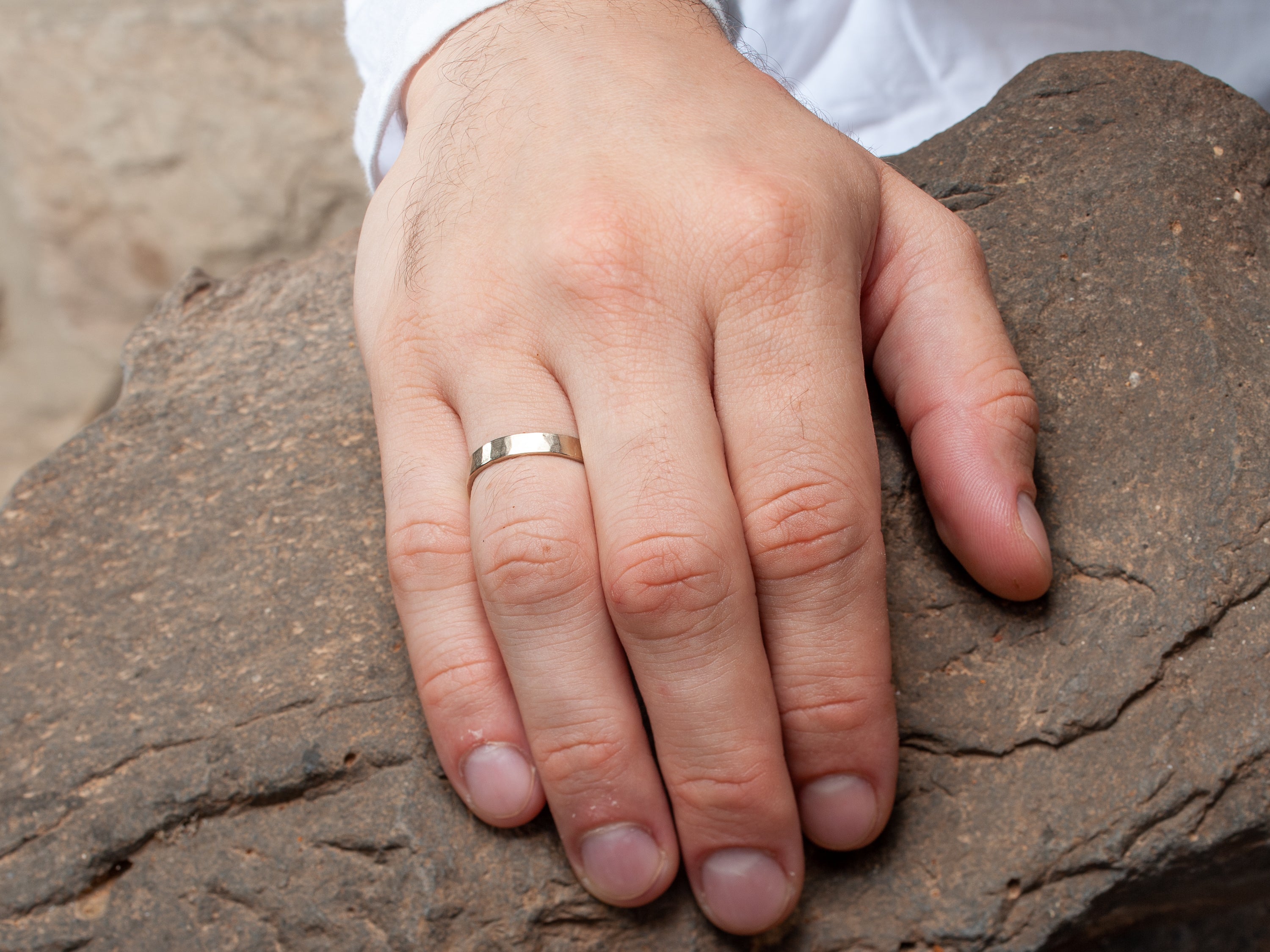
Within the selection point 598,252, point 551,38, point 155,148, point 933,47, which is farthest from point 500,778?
point 155,148

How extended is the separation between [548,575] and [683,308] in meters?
0.23

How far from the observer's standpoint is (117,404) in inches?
44.4

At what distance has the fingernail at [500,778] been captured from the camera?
783 millimetres

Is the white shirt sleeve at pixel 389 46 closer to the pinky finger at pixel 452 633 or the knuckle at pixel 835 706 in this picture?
the pinky finger at pixel 452 633

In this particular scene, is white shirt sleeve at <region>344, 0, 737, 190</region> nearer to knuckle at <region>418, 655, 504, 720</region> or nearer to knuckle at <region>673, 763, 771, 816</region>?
knuckle at <region>418, 655, 504, 720</region>

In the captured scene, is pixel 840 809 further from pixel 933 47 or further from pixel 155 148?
pixel 155 148

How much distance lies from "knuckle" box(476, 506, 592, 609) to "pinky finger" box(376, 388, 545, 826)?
7 cm

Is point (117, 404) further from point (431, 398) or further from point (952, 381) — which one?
point (952, 381)

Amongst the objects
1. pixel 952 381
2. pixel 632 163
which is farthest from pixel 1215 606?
pixel 632 163

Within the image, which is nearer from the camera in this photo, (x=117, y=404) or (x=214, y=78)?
(x=117, y=404)

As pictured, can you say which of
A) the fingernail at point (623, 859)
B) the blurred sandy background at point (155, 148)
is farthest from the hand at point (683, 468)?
the blurred sandy background at point (155, 148)

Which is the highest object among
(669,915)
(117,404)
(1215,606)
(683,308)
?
(683,308)

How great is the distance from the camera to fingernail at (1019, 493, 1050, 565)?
802 millimetres

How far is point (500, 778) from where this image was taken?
0.78m
